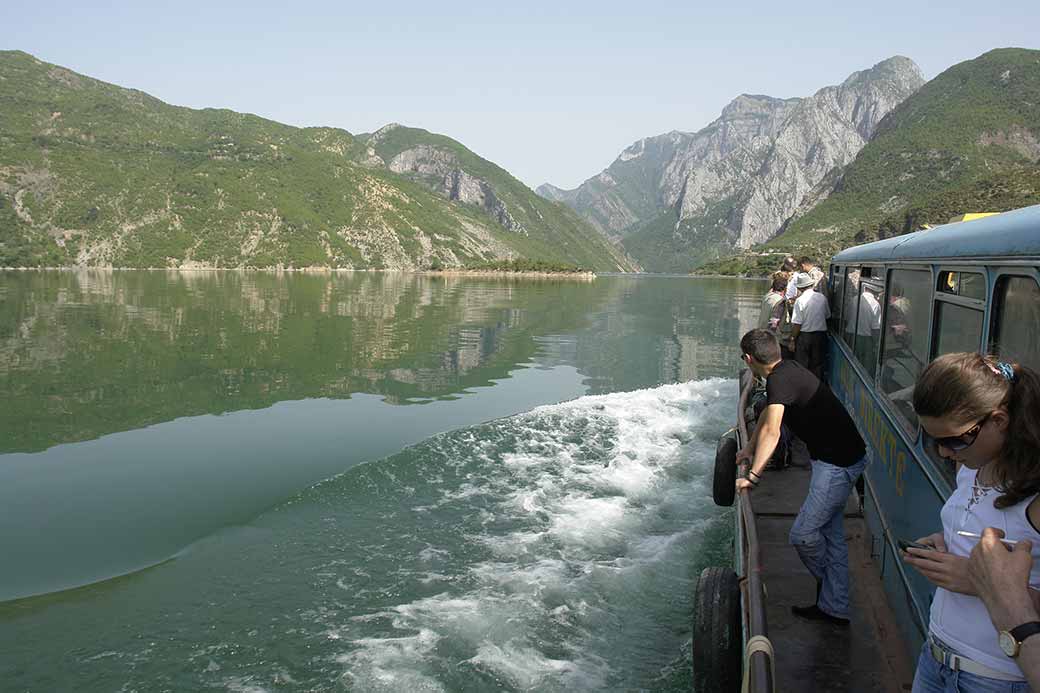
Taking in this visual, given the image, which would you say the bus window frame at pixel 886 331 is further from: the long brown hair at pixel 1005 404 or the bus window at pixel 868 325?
the long brown hair at pixel 1005 404

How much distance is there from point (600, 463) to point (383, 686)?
8007 millimetres

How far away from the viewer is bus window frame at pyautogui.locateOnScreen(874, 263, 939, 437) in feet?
18.4

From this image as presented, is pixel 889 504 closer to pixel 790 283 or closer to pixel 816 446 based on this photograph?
pixel 816 446

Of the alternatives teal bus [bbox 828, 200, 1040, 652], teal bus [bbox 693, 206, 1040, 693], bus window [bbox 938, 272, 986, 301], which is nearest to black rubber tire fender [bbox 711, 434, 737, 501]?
teal bus [bbox 693, 206, 1040, 693]

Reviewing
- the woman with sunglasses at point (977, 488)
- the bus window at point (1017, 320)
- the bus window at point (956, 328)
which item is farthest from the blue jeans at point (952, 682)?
the bus window at point (956, 328)

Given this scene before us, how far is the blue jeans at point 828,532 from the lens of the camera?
5508mm

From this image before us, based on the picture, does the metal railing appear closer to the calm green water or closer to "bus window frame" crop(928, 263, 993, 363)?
"bus window frame" crop(928, 263, 993, 363)

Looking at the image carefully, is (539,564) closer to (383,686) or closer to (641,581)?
(641,581)

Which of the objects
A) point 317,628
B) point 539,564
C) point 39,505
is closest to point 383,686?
point 317,628

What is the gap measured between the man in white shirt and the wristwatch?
1061cm

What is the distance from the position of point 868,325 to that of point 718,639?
5.06m

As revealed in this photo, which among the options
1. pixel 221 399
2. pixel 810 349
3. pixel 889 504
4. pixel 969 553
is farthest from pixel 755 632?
pixel 221 399

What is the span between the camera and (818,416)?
5.47 m

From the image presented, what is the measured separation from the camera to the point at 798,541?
5.71 metres
